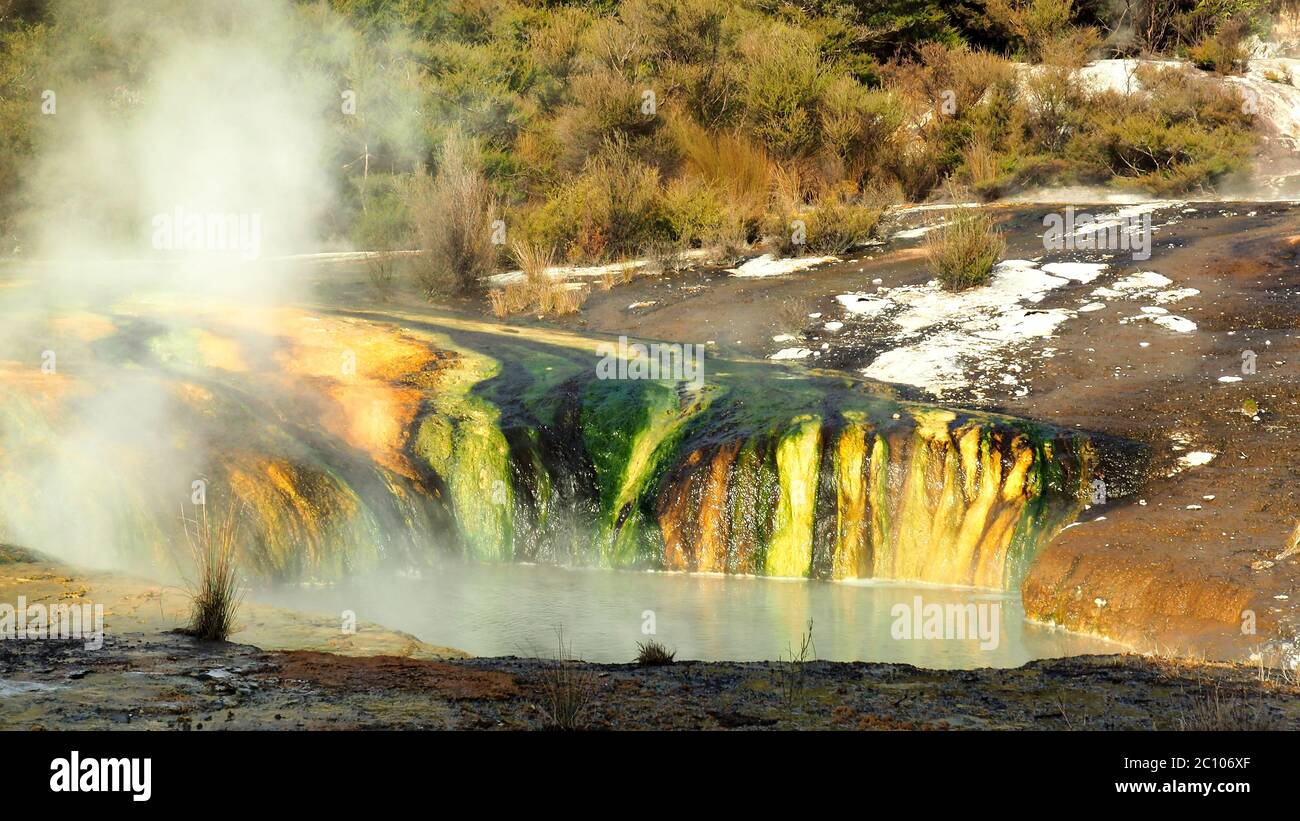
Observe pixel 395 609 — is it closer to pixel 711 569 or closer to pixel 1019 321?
pixel 711 569

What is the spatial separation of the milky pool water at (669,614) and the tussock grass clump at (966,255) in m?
4.54

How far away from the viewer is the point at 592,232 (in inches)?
619

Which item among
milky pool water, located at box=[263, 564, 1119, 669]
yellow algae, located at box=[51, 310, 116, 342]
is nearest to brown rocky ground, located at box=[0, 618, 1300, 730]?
milky pool water, located at box=[263, 564, 1119, 669]

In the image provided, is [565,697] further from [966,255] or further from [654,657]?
[966,255]

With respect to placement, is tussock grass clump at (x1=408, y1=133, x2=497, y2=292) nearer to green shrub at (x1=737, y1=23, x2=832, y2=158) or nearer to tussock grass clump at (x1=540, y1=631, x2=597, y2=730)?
green shrub at (x1=737, y1=23, x2=832, y2=158)

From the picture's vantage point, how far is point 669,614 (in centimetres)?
724

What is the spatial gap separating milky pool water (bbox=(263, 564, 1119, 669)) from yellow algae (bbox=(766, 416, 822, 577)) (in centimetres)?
18

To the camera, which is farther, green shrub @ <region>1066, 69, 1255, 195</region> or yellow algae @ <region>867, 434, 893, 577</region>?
green shrub @ <region>1066, 69, 1255, 195</region>

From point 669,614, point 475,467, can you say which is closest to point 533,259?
point 475,467

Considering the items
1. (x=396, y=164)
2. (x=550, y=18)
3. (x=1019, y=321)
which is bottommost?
(x=1019, y=321)

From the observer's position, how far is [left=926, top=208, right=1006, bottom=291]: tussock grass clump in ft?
38.3

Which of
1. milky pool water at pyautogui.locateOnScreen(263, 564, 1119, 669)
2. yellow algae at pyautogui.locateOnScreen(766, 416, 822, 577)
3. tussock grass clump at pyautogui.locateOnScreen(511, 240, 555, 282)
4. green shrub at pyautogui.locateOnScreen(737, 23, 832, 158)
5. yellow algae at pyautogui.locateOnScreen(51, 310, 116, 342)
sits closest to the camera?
milky pool water at pyautogui.locateOnScreen(263, 564, 1119, 669)

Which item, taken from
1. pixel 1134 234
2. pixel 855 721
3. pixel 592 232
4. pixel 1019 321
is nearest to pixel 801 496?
pixel 1019 321

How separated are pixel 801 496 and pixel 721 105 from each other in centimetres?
1164
